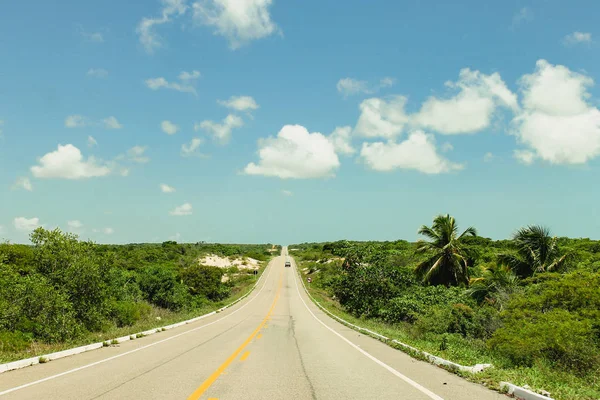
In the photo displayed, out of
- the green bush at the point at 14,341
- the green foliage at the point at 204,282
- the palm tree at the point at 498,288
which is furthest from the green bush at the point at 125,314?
the palm tree at the point at 498,288

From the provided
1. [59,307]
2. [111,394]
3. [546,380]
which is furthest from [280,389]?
[59,307]

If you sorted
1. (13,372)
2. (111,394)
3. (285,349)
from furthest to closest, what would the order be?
(285,349) → (13,372) → (111,394)

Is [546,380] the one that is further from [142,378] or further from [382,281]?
[382,281]

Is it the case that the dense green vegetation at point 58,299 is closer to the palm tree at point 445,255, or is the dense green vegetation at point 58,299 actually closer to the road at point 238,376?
the road at point 238,376

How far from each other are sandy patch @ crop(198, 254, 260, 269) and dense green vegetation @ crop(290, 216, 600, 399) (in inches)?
2508

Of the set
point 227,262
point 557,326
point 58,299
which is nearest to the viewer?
point 557,326

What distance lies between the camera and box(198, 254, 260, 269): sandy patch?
104 metres

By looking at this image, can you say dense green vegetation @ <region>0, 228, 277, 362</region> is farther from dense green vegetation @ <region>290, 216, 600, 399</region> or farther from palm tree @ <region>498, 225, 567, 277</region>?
palm tree @ <region>498, 225, 567, 277</region>

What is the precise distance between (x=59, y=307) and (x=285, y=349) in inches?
473

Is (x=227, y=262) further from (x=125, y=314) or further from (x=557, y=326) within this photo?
(x=557, y=326)

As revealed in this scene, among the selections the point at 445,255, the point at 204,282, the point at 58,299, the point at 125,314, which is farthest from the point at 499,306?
the point at 204,282

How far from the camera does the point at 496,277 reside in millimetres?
29562

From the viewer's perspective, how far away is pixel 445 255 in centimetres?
4084

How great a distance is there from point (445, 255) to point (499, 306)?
1378cm
